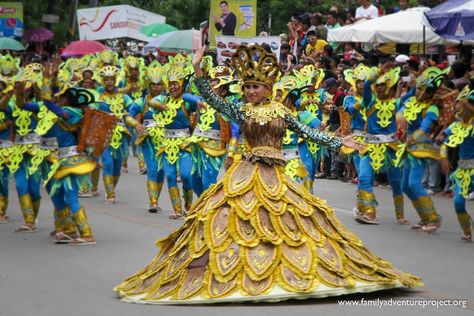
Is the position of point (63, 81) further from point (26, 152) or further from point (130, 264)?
point (130, 264)

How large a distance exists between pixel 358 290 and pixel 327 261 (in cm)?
33

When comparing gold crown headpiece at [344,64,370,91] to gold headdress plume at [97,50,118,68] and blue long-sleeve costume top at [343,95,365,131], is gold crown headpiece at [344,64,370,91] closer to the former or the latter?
blue long-sleeve costume top at [343,95,365,131]

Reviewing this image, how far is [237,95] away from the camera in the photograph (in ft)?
44.4

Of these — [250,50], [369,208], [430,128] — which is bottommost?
[369,208]

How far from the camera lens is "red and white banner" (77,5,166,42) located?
33031 mm

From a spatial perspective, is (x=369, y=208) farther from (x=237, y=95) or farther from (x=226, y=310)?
(x=226, y=310)

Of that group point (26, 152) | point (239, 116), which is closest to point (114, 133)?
point (26, 152)

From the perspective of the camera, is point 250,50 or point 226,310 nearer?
point 226,310

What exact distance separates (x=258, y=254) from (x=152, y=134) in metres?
7.87

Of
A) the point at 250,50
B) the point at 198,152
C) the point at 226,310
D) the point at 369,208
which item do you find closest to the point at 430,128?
the point at 369,208

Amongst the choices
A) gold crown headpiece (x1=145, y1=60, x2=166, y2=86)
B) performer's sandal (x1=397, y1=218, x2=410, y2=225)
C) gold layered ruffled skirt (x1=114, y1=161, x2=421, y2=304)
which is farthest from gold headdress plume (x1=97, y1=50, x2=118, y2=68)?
gold layered ruffled skirt (x1=114, y1=161, x2=421, y2=304)

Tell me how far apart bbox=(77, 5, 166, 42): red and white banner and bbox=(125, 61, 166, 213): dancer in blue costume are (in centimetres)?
1649

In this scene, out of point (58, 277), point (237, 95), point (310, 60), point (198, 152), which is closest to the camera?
point (58, 277)

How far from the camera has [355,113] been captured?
609 inches
